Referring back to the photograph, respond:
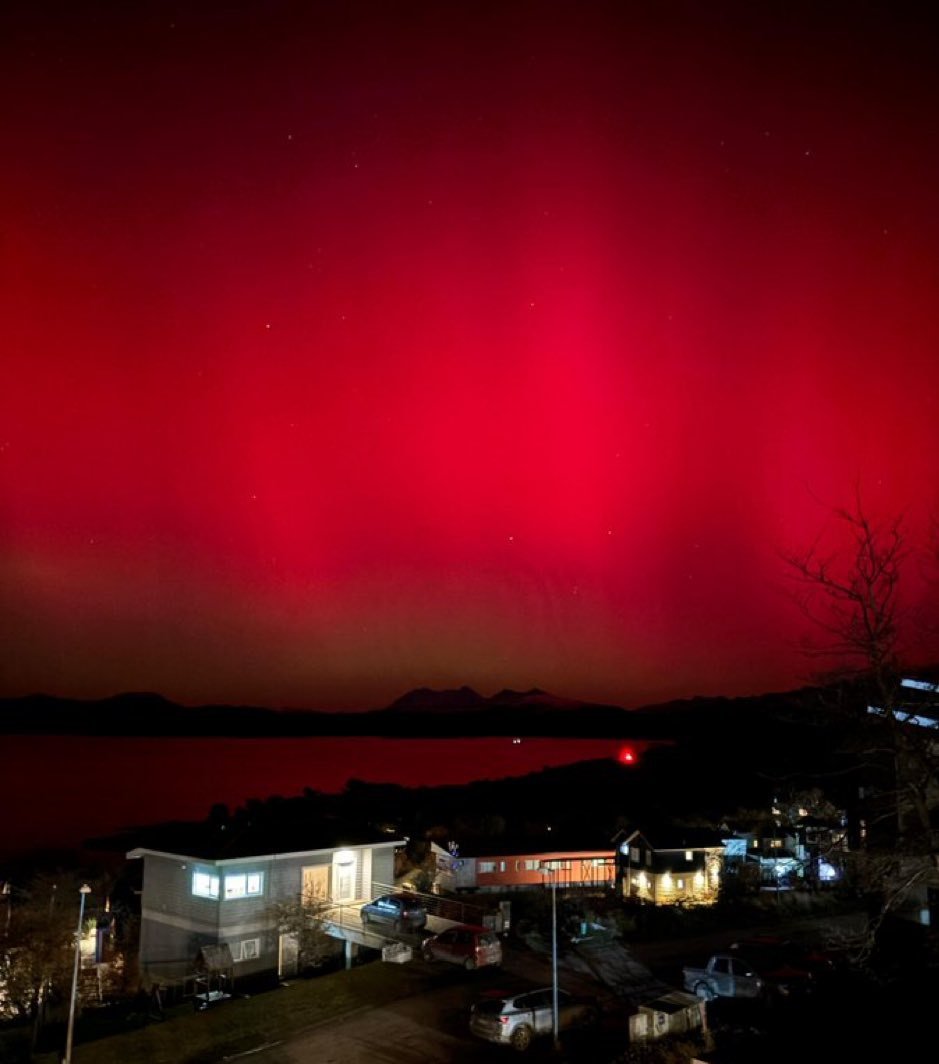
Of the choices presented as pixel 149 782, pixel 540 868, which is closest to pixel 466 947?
pixel 540 868

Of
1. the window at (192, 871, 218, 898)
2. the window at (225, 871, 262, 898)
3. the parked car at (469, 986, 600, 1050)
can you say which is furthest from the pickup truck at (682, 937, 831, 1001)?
the window at (192, 871, 218, 898)

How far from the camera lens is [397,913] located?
31.7 m

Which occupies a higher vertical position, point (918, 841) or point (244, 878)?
point (918, 841)

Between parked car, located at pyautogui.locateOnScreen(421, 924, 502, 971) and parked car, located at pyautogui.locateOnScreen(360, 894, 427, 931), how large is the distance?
1.55m

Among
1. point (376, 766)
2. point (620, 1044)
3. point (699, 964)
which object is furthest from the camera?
point (376, 766)

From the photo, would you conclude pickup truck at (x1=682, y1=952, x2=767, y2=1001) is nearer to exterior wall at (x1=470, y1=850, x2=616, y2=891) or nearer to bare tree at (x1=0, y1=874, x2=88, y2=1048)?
bare tree at (x1=0, y1=874, x2=88, y2=1048)

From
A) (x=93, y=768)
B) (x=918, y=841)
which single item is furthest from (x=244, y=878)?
(x=93, y=768)

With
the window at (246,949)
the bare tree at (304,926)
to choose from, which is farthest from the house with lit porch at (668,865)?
the window at (246,949)

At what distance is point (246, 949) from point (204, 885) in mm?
2405

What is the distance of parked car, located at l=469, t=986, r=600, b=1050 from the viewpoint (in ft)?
74.1

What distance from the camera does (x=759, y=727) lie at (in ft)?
472

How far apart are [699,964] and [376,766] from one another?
15616 centimetres

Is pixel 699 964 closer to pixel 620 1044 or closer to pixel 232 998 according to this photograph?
pixel 620 1044

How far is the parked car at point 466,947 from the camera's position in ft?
94.5
